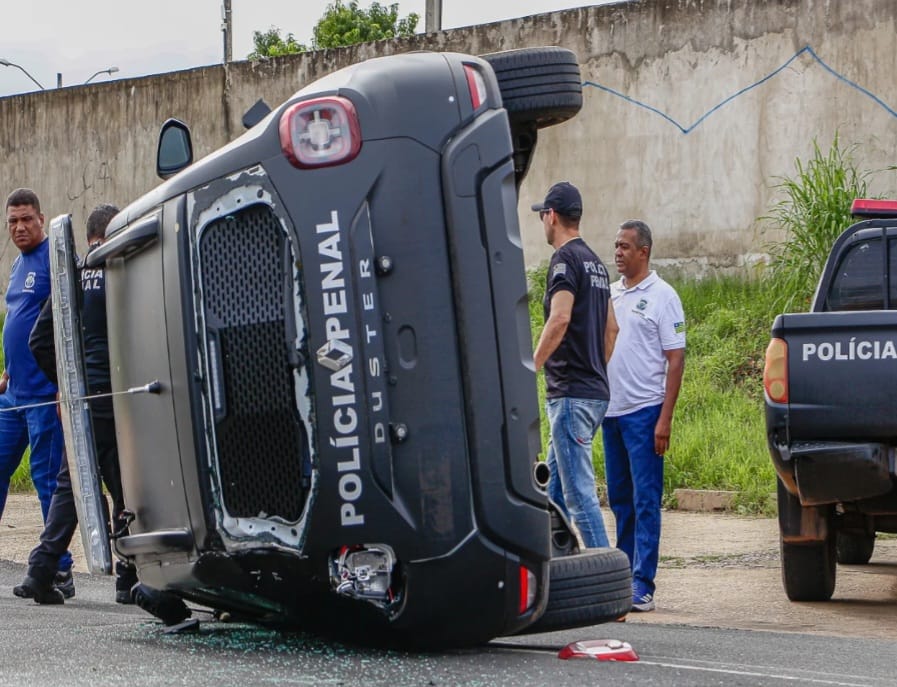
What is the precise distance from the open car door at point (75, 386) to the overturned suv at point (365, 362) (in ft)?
1.78

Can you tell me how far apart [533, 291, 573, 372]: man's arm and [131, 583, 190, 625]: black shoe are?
181cm

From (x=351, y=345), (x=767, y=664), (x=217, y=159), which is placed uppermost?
(x=217, y=159)

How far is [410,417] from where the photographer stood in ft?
14.2

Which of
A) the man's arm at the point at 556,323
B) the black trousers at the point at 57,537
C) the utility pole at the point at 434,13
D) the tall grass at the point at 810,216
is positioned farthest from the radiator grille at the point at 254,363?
the utility pole at the point at 434,13

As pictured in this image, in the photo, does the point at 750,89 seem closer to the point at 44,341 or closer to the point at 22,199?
the point at 22,199

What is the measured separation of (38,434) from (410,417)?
3853mm

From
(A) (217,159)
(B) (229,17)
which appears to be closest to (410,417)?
(A) (217,159)

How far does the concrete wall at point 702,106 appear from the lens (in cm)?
1443

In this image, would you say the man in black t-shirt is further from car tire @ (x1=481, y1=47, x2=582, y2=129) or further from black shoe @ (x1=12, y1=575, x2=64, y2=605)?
black shoe @ (x1=12, y1=575, x2=64, y2=605)

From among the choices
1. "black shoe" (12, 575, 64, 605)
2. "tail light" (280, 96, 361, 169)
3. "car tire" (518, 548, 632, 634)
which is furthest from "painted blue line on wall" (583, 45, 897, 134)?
"tail light" (280, 96, 361, 169)

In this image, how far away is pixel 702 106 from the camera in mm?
15227

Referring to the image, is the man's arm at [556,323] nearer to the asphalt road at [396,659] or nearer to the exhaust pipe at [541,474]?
the asphalt road at [396,659]

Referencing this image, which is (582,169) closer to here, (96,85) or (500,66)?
(96,85)

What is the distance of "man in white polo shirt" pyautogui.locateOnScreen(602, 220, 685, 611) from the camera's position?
22.9 feet
